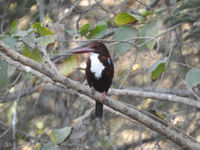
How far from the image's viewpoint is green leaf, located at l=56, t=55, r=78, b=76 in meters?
2.89

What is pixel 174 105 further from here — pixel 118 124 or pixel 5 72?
pixel 5 72

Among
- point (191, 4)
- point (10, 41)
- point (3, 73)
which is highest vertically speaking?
point (191, 4)

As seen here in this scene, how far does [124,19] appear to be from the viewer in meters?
3.08

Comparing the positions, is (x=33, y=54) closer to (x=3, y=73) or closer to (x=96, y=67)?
(x=3, y=73)

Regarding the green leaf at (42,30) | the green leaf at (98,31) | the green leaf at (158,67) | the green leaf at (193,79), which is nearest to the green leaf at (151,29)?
the green leaf at (158,67)

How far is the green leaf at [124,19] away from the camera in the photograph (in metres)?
3.04

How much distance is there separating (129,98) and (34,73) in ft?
8.36

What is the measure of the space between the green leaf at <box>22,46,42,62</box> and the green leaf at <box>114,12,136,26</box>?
2.79 ft

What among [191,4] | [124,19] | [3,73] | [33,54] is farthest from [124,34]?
[3,73]

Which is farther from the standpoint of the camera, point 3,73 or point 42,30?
point 42,30

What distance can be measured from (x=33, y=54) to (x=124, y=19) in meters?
0.97

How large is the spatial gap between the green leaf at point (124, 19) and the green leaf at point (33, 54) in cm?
85

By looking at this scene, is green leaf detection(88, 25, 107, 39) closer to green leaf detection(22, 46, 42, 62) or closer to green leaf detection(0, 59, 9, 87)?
green leaf detection(22, 46, 42, 62)

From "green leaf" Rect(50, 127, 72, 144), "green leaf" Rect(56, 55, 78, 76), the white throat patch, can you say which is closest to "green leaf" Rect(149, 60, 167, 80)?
the white throat patch
